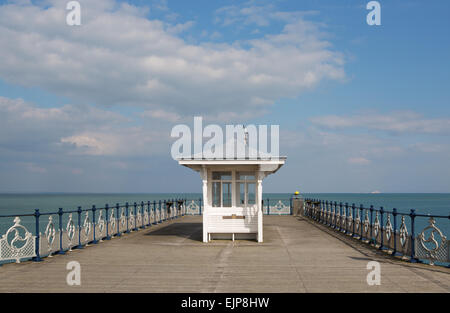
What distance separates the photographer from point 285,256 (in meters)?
13.2

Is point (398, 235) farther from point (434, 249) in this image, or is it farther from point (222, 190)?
point (222, 190)

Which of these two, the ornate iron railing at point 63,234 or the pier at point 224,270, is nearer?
the pier at point 224,270

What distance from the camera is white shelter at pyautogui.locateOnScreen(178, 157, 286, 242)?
55.7 ft

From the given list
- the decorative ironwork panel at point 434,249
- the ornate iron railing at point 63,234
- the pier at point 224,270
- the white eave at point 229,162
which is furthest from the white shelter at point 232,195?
the decorative ironwork panel at point 434,249

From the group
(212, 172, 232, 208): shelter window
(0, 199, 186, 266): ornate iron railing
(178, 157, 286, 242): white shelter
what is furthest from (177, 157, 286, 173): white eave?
(0, 199, 186, 266): ornate iron railing

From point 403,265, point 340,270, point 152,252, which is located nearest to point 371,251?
point 403,265

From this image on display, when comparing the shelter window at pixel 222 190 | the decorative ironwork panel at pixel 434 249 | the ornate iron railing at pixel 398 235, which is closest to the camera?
the decorative ironwork panel at pixel 434 249

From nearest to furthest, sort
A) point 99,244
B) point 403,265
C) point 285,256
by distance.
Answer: point 403,265 < point 285,256 < point 99,244

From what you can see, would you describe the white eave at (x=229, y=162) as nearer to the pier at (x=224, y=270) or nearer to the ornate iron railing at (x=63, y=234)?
the pier at (x=224, y=270)

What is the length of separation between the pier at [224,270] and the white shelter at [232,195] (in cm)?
117

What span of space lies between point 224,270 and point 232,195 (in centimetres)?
766

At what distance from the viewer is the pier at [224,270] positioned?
29.1ft
